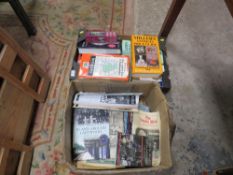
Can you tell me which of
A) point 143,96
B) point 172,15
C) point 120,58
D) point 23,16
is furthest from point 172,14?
point 23,16


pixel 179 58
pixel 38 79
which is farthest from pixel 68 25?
pixel 179 58

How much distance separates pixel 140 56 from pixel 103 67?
0.73 ft

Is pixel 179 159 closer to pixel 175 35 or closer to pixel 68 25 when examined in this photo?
pixel 175 35

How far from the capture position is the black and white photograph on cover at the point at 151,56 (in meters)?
1.01

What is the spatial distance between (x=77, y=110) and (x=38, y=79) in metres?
0.39

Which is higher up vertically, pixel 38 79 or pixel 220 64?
pixel 220 64

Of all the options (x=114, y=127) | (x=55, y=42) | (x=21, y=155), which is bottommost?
(x=21, y=155)

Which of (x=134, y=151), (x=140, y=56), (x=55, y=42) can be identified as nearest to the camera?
(x=134, y=151)

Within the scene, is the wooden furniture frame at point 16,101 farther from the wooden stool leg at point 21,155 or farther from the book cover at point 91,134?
the book cover at point 91,134

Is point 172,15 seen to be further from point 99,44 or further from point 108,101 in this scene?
point 108,101

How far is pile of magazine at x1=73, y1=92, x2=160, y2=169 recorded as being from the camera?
0.80m

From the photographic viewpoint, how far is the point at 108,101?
2.94 ft

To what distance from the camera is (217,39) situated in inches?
55.7

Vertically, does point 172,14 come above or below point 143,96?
above
